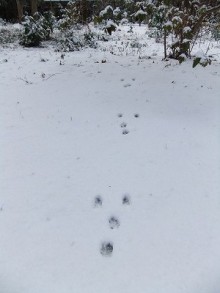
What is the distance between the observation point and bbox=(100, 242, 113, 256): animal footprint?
3.15 m

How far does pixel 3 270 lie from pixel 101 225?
1.07 meters

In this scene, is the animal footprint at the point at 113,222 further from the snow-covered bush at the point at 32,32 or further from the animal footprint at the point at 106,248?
the snow-covered bush at the point at 32,32

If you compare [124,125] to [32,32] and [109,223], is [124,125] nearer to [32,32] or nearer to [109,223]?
[109,223]

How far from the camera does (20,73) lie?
23.5 ft

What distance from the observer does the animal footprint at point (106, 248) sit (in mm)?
3153

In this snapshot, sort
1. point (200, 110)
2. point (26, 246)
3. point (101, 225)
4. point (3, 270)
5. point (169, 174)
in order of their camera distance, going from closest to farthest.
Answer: point (3, 270) → point (26, 246) → point (101, 225) → point (169, 174) → point (200, 110)

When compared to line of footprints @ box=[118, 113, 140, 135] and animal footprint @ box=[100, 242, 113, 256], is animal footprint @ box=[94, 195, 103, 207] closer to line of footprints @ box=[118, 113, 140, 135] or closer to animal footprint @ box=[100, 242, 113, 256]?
animal footprint @ box=[100, 242, 113, 256]

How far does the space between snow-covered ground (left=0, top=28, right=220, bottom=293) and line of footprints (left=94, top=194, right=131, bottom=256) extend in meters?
0.02

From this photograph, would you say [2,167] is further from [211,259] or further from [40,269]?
[211,259]

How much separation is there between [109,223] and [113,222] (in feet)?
0.15

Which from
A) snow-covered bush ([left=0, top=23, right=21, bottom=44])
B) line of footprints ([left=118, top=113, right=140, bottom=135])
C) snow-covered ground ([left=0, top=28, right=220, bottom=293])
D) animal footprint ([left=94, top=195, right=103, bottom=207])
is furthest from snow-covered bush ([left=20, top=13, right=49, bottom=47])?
animal footprint ([left=94, top=195, right=103, bottom=207])

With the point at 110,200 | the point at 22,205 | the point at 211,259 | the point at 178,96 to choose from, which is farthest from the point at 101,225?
the point at 178,96

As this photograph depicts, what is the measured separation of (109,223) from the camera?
135 inches

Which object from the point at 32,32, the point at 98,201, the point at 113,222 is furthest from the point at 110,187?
the point at 32,32
